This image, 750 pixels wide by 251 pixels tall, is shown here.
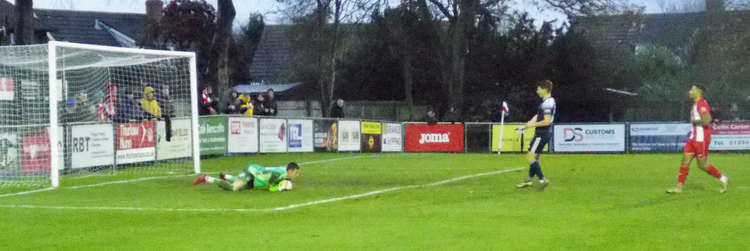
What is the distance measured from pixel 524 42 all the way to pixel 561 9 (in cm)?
731

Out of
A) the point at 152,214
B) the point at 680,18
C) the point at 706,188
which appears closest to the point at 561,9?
the point at 680,18

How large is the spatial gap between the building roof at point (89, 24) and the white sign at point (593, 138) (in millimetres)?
31858

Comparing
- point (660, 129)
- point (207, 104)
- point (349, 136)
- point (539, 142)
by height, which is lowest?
point (349, 136)

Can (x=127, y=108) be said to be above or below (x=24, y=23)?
below

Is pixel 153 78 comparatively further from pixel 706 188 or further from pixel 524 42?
pixel 524 42

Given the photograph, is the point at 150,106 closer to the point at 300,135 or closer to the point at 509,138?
the point at 300,135

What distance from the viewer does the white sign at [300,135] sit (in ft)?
106

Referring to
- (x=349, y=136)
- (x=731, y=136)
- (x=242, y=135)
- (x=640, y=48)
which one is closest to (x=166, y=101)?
(x=242, y=135)

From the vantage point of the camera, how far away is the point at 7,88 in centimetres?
2052

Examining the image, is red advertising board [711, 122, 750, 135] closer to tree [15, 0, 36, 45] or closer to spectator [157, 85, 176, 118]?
spectator [157, 85, 176, 118]

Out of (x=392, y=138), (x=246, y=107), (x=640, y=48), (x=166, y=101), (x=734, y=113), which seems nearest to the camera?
(x=166, y=101)

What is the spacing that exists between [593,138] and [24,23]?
2033 centimetres

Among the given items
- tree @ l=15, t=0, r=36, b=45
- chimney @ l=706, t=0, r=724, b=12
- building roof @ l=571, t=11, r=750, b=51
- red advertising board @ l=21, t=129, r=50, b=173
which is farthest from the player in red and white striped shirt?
chimney @ l=706, t=0, r=724, b=12

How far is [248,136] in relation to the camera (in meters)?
30.1
